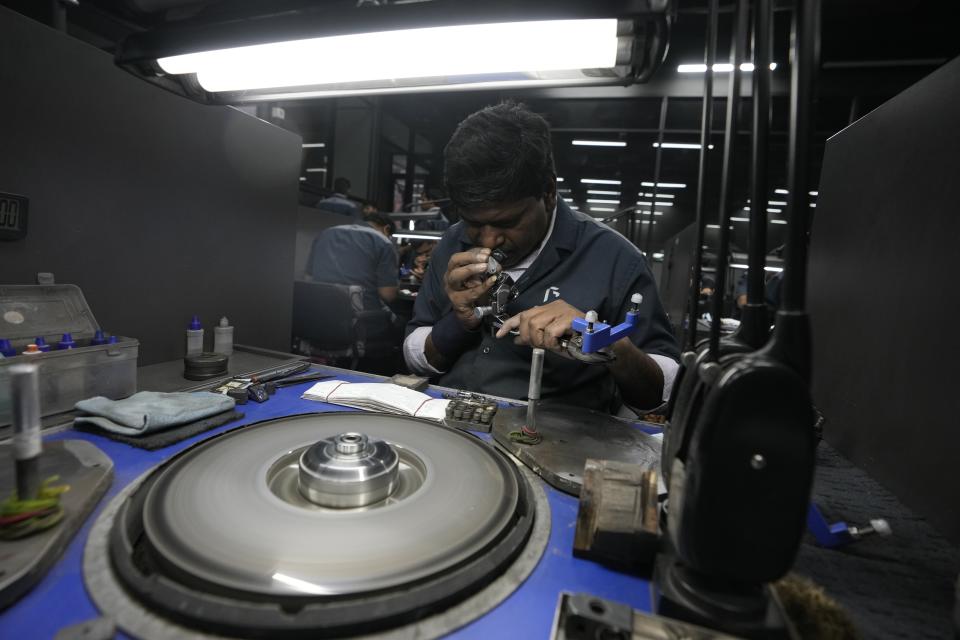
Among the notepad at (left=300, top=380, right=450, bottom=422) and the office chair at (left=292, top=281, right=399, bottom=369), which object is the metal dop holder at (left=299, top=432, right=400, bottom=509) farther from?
the office chair at (left=292, top=281, right=399, bottom=369)

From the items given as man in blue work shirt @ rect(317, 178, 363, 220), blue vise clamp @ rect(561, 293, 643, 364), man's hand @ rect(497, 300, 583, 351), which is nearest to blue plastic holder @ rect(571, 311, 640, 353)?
blue vise clamp @ rect(561, 293, 643, 364)

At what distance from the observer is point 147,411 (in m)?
0.78

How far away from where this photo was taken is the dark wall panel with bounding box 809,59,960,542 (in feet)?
2.27

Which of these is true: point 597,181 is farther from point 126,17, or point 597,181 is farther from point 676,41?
point 126,17

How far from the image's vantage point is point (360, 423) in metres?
0.83

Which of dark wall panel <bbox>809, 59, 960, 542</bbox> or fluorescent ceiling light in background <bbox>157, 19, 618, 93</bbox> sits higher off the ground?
fluorescent ceiling light in background <bbox>157, 19, 618, 93</bbox>

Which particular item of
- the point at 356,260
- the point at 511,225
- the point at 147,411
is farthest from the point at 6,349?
the point at 356,260

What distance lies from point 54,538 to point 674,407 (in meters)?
0.68

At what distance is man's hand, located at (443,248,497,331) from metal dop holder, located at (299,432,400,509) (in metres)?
0.65

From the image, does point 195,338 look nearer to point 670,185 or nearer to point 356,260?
point 356,260

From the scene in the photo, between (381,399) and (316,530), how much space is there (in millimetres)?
444

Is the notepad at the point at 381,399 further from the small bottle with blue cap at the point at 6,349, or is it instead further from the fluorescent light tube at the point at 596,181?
the fluorescent light tube at the point at 596,181

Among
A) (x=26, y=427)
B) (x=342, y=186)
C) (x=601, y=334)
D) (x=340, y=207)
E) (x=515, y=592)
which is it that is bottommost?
(x=515, y=592)

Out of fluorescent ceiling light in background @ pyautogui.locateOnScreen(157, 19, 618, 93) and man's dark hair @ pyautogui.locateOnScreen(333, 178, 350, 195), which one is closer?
fluorescent ceiling light in background @ pyautogui.locateOnScreen(157, 19, 618, 93)
